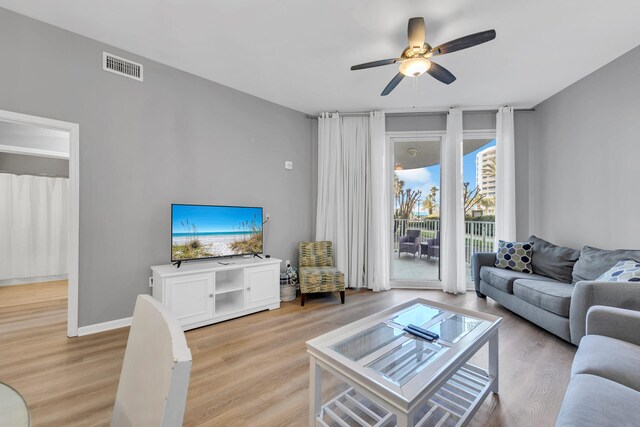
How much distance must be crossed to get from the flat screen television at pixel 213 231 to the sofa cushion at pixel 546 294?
9.96ft

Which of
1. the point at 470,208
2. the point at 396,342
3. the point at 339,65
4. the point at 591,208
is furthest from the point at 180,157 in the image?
the point at 591,208

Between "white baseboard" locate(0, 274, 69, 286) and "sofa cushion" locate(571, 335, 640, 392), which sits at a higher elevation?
"sofa cushion" locate(571, 335, 640, 392)

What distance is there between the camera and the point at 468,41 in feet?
6.50

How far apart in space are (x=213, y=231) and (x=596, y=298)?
139 inches

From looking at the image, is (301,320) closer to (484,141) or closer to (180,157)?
(180,157)

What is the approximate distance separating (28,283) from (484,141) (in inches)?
293

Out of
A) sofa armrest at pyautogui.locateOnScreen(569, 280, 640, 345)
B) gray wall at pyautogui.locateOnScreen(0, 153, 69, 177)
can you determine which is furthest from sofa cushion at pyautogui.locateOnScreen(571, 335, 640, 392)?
gray wall at pyautogui.locateOnScreen(0, 153, 69, 177)

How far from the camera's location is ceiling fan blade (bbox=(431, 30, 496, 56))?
6.19ft

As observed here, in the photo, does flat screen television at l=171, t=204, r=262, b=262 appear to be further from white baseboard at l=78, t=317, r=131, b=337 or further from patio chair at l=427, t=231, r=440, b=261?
patio chair at l=427, t=231, r=440, b=261

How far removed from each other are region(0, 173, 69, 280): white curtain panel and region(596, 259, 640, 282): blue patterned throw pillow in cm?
641

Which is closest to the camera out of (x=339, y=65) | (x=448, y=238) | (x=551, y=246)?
(x=339, y=65)

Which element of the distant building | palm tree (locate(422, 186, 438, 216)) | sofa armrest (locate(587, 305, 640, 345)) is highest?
the distant building

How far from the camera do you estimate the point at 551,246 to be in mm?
3291

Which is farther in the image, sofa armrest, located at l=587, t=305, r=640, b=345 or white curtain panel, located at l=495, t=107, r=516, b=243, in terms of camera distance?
white curtain panel, located at l=495, t=107, r=516, b=243
